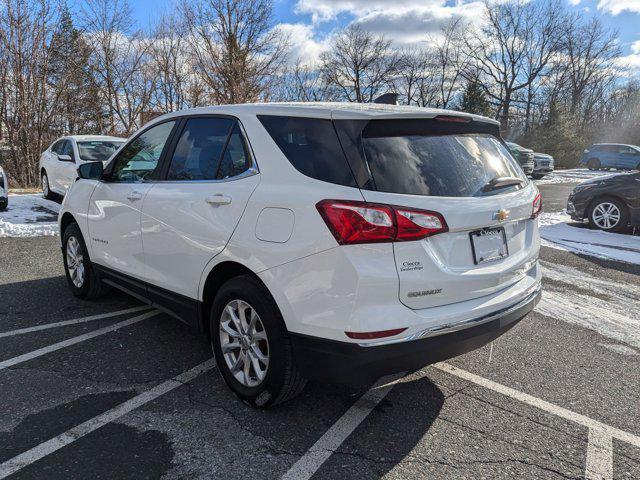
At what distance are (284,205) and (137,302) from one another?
9.72 ft

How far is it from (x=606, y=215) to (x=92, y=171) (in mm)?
8958

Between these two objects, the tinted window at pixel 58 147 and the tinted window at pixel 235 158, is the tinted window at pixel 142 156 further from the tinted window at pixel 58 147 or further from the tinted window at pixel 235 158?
the tinted window at pixel 58 147

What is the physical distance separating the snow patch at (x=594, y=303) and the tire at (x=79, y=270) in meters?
4.34

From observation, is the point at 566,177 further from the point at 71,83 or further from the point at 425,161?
the point at 425,161

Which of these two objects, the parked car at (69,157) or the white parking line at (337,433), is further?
the parked car at (69,157)

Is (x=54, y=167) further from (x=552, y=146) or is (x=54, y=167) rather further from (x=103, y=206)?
(x=552, y=146)

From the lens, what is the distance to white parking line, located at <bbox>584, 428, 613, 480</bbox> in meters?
2.39

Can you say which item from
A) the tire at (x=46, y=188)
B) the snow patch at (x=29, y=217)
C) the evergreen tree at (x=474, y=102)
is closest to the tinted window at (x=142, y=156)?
the snow patch at (x=29, y=217)

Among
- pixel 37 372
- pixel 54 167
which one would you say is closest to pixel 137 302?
pixel 37 372

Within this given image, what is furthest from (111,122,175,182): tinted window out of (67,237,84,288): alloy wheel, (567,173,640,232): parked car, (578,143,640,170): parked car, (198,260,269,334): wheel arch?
(578,143,640,170): parked car

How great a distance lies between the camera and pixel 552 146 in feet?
124

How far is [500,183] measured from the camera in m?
2.95

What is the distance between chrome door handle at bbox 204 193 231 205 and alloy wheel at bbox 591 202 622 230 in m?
8.71

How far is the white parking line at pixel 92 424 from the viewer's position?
239 centimetres
